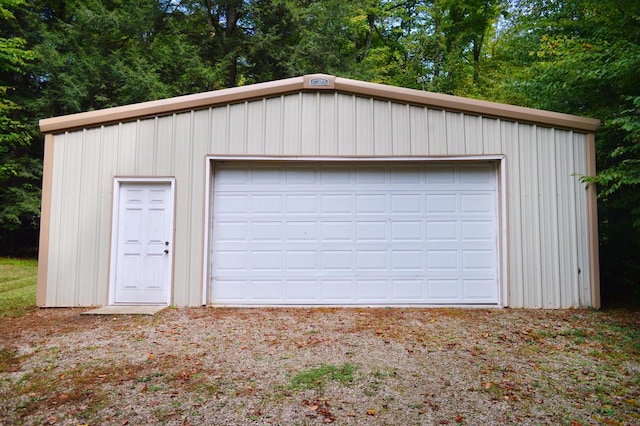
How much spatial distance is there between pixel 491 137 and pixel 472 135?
29 cm

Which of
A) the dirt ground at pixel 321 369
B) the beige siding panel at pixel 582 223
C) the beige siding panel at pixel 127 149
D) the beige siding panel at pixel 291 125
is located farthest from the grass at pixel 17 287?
the beige siding panel at pixel 582 223

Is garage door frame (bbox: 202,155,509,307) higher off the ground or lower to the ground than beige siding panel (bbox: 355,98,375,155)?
lower

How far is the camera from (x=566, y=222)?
5797 mm

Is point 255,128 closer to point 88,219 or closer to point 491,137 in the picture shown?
point 88,219

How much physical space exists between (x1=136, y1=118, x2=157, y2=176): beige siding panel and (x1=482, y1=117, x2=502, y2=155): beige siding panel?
509 cm

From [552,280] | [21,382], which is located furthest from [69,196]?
[552,280]

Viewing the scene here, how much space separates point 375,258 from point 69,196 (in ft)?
15.8

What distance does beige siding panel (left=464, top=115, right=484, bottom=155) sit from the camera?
593 cm

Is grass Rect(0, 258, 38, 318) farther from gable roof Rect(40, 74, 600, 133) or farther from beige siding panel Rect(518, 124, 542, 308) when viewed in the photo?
beige siding panel Rect(518, 124, 542, 308)

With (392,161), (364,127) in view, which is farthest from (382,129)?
(392,161)

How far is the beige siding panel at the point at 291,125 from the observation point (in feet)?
19.7

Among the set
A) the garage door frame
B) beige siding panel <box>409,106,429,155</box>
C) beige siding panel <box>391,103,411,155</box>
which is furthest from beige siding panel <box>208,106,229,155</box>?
beige siding panel <box>409,106,429,155</box>

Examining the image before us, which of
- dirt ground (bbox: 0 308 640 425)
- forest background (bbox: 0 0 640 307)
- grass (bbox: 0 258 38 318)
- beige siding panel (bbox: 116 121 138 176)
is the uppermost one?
forest background (bbox: 0 0 640 307)

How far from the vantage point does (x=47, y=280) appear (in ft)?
19.1
